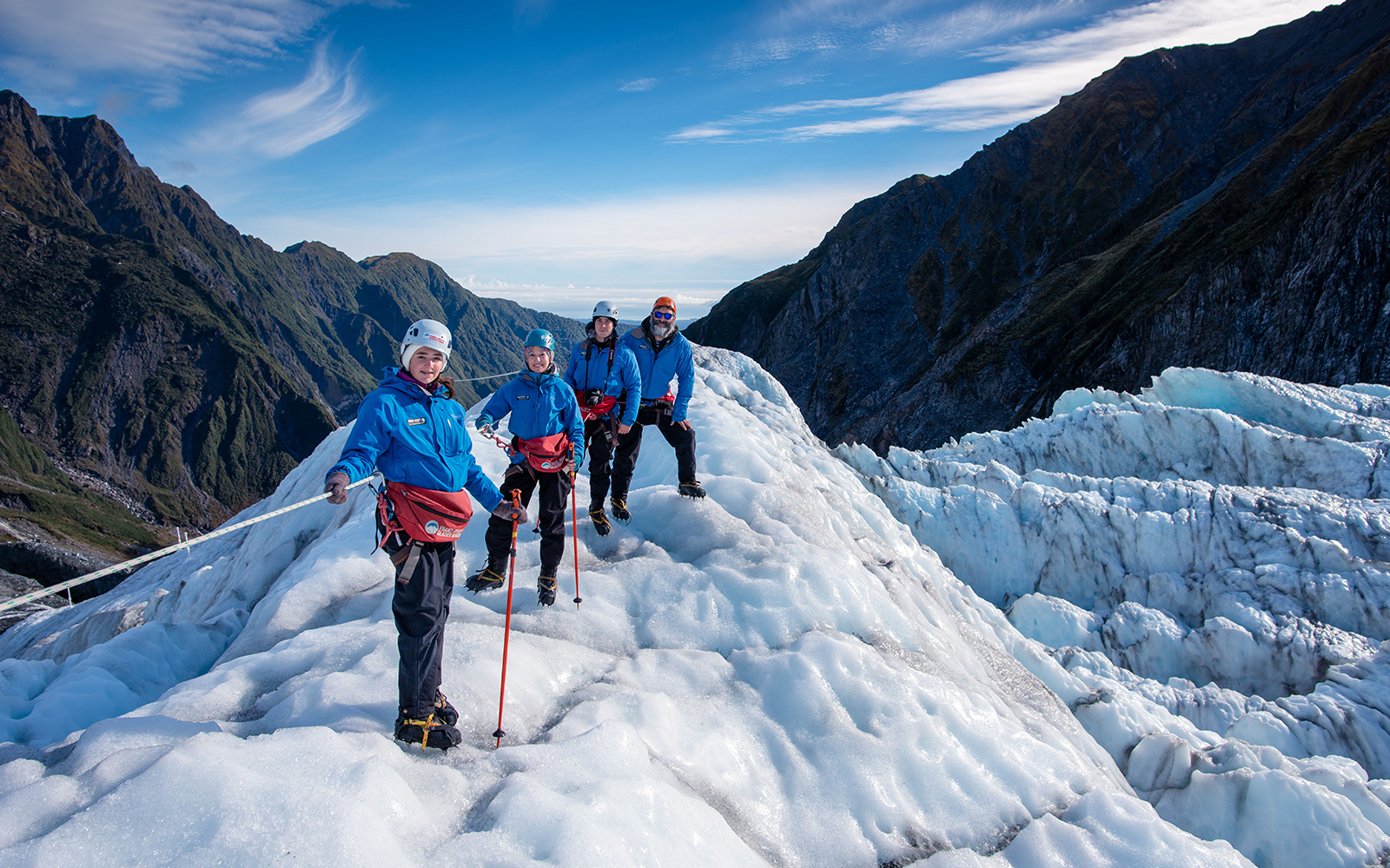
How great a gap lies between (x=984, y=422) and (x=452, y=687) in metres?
75.0

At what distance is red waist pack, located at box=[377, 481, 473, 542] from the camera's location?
5320 mm

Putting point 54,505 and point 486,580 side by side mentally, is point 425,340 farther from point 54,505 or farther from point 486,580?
point 54,505

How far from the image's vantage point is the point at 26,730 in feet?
22.3

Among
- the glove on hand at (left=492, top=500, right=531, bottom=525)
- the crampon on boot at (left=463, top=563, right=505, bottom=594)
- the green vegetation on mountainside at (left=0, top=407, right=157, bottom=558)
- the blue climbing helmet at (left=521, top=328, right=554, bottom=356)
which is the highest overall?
the blue climbing helmet at (left=521, top=328, right=554, bottom=356)

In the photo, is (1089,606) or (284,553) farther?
(1089,606)

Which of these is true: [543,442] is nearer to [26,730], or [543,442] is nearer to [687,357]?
[687,357]

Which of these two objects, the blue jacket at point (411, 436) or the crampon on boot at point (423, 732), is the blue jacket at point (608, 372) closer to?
the blue jacket at point (411, 436)

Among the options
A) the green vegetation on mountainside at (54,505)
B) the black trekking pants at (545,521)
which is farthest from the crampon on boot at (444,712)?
the green vegetation on mountainside at (54,505)

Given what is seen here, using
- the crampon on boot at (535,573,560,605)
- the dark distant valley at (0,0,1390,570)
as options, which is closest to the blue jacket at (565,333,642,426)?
the crampon on boot at (535,573,560,605)

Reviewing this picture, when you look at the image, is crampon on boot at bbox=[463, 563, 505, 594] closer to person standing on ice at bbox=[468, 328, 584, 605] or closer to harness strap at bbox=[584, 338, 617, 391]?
person standing on ice at bbox=[468, 328, 584, 605]

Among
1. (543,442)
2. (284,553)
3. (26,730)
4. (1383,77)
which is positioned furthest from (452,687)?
(1383,77)

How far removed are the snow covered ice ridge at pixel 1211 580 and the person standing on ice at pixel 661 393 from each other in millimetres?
7750

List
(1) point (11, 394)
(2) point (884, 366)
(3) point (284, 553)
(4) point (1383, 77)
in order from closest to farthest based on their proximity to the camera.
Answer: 1. (3) point (284, 553)
2. (4) point (1383, 77)
3. (2) point (884, 366)
4. (1) point (11, 394)

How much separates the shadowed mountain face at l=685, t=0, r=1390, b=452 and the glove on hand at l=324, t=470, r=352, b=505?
177 ft
